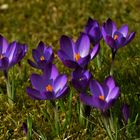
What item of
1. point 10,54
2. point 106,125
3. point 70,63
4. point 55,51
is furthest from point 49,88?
point 55,51

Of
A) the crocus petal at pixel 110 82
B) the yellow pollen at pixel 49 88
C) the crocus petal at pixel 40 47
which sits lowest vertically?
the yellow pollen at pixel 49 88

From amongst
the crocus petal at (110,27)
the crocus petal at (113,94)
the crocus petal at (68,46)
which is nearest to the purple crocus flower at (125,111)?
the crocus petal at (113,94)

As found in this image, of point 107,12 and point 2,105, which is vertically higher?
point 107,12

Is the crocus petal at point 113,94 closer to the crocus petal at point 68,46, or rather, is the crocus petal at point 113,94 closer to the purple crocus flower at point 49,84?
the purple crocus flower at point 49,84

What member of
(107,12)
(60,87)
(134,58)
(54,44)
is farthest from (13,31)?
(60,87)

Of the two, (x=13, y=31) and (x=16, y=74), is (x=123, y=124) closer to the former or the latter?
(x=16, y=74)
